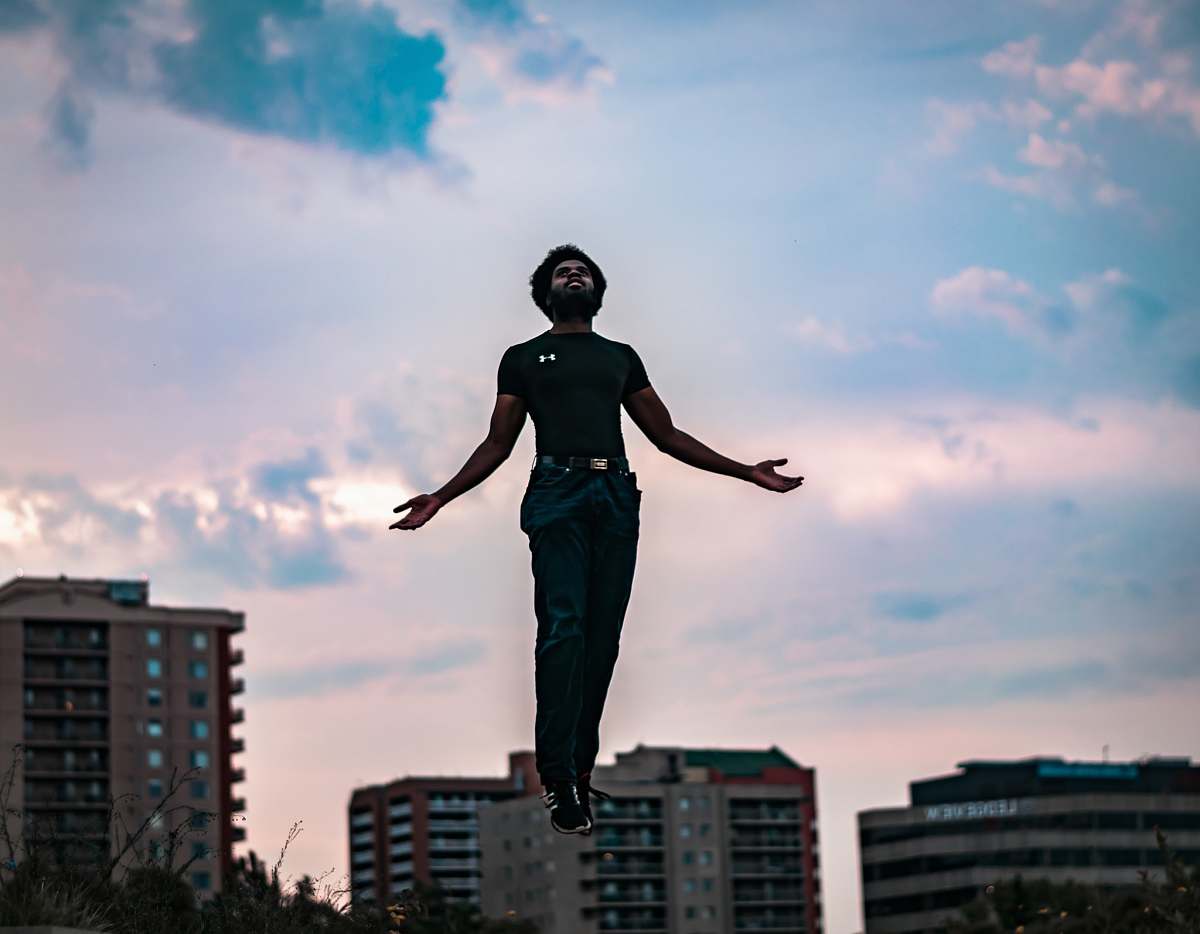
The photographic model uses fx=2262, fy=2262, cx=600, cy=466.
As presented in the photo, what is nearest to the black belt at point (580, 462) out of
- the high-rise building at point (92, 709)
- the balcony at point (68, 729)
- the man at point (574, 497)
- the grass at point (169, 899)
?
the man at point (574, 497)

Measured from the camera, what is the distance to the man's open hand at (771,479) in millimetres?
16938

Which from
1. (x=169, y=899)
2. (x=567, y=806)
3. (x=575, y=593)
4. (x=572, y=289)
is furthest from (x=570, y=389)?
(x=169, y=899)

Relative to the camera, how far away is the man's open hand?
667 inches

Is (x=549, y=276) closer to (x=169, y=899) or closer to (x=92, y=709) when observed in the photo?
(x=169, y=899)

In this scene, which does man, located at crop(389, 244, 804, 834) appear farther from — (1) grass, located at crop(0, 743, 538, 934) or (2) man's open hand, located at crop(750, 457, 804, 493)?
(1) grass, located at crop(0, 743, 538, 934)

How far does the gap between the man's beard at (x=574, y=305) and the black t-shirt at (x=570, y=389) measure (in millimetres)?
218

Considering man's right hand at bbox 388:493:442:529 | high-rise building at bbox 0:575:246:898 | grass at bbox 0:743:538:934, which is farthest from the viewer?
high-rise building at bbox 0:575:246:898

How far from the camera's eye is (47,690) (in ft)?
636

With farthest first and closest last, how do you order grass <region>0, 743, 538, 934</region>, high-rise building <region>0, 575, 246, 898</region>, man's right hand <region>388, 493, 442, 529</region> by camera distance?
high-rise building <region>0, 575, 246, 898</region>
grass <region>0, 743, 538, 934</region>
man's right hand <region>388, 493, 442, 529</region>

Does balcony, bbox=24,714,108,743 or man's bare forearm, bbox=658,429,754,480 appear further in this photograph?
balcony, bbox=24,714,108,743

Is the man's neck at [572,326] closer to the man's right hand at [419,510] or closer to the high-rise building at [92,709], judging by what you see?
the man's right hand at [419,510]

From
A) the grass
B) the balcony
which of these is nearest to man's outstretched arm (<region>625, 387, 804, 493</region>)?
the grass

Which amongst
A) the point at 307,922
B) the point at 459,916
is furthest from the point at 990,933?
the point at 307,922

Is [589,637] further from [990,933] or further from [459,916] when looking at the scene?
[459,916]
